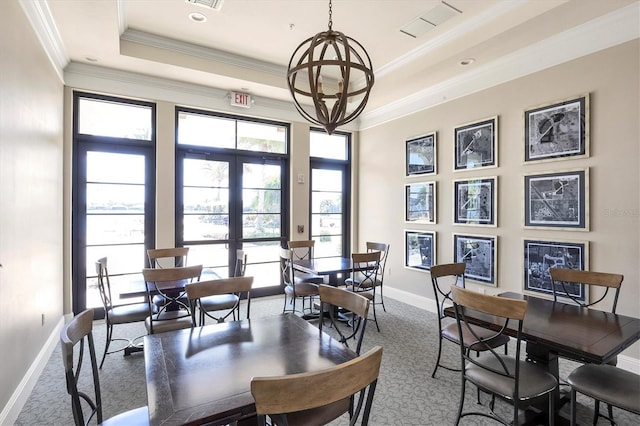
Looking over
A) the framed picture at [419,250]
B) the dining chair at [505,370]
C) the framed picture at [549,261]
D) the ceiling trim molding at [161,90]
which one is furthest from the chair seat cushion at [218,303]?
the framed picture at [549,261]

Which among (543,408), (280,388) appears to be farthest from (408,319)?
(280,388)

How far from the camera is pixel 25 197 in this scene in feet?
8.88

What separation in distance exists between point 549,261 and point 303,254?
3462 millimetres

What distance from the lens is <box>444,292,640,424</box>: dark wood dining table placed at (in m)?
1.78

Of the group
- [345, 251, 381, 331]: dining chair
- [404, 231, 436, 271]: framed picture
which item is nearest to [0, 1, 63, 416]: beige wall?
[345, 251, 381, 331]: dining chair

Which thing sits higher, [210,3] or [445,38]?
[210,3]

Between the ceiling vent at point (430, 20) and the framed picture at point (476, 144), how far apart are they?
53.3 inches

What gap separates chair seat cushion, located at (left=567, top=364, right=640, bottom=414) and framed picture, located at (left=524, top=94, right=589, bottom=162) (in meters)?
2.12

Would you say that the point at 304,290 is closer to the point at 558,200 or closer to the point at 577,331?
the point at 577,331

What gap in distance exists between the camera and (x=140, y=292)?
3.05 metres

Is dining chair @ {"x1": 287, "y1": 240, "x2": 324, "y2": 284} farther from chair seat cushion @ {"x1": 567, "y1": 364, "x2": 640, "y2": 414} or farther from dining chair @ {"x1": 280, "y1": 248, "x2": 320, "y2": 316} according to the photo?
chair seat cushion @ {"x1": 567, "y1": 364, "x2": 640, "y2": 414}

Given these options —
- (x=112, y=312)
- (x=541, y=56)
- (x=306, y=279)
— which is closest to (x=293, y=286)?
(x=306, y=279)

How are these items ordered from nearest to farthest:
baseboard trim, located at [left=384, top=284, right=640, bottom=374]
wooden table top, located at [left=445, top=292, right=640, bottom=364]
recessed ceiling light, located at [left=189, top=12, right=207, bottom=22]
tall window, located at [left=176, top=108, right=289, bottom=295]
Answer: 1. wooden table top, located at [left=445, top=292, right=640, bottom=364]
2. recessed ceiling light, located at [left=189, top=12, right=207, bottom=22]
3. baseboard trim, located at [left=384, top=284, right=640, bottom=374]
4. tall window, located at [left=176, top=108, right=289, bottom=295]

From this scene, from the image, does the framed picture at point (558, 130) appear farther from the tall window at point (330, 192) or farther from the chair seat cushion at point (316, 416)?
the chair seat cushion at point (316, 416)
